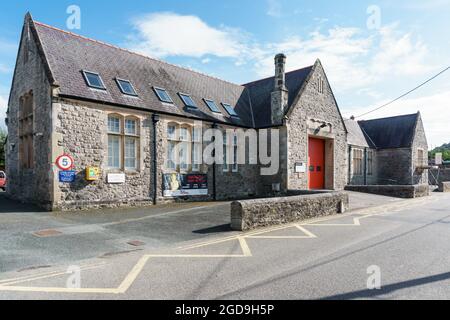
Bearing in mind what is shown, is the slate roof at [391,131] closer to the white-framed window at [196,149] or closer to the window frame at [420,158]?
the window frame at [420,158]

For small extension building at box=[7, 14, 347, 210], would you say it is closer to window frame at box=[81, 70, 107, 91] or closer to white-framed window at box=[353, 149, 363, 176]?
window frame at box=[81, 70, 107, 91]

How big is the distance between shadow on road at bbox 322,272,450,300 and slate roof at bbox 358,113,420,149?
30.8 metres

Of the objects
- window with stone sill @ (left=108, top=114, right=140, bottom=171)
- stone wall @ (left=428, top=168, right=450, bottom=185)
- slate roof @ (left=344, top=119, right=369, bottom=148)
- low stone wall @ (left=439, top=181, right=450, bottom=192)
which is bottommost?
low stone wall @ (left=439, top=181, right=450, bottom=192)

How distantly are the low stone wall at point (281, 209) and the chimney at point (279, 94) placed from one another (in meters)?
7.92

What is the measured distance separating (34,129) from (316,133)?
58.9 ft

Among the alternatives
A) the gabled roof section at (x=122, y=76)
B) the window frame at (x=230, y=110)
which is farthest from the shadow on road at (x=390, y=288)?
the window frame at (x=230, y=110)

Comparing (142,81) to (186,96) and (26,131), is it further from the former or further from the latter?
(26,131)

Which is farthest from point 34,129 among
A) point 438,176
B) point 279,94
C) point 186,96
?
point 438,176

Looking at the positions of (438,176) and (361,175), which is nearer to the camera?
(361,175)

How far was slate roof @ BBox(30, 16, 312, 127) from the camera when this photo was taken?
46.7 ft

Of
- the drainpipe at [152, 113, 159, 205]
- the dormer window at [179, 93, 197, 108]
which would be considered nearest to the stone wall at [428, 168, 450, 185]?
the dormer window at [179, 93, 197, 108]

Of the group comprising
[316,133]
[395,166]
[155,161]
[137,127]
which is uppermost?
[316,133]

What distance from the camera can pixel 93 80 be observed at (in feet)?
48.4
